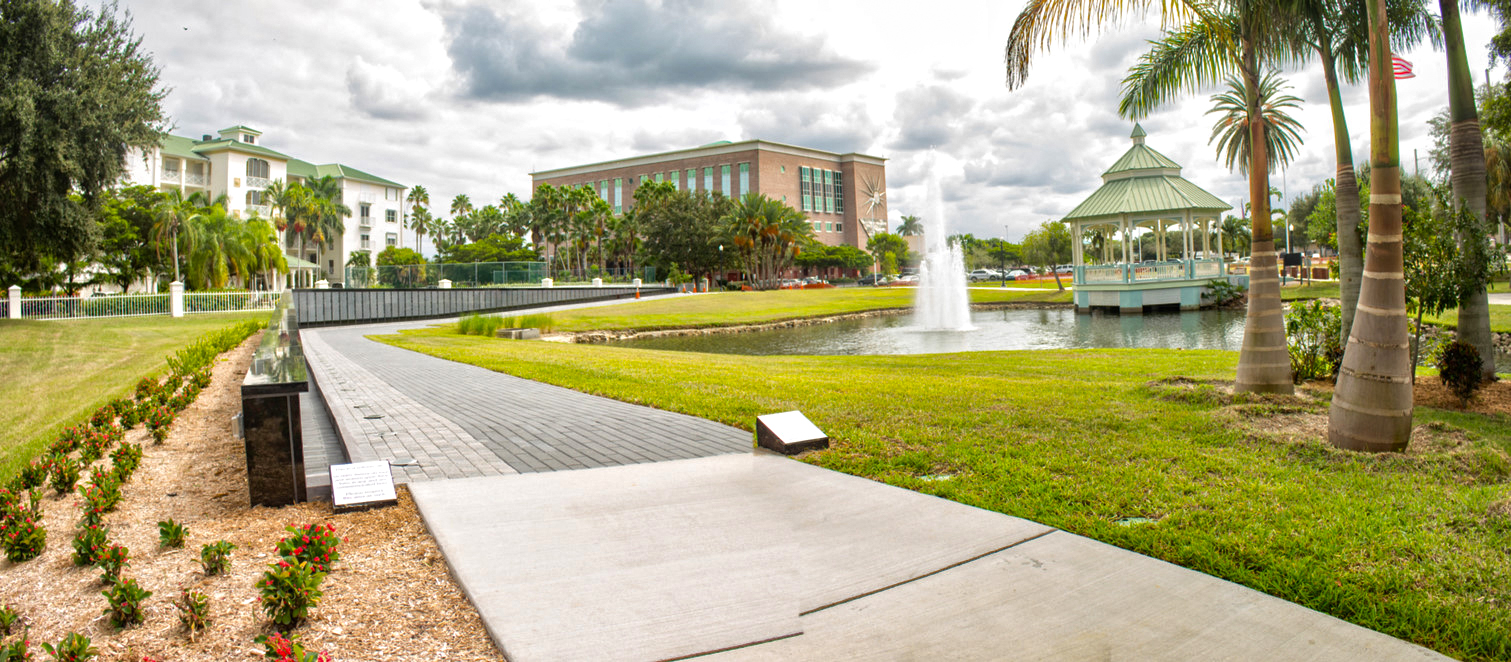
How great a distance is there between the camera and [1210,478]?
212 inches

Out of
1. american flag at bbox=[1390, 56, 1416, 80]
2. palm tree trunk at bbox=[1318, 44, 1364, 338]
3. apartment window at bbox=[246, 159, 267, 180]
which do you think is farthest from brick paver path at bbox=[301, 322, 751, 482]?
apartment window at bbox=[246, 159, 267, 180]

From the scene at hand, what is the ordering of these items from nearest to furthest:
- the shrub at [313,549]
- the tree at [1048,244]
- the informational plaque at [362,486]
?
the shrub at [313,549] → the informational plaque at [362,486] → the tree at [1048,244]

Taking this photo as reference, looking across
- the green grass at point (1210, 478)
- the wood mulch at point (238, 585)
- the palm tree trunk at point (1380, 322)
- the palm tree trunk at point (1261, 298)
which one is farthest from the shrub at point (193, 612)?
the palm tree trunk at point (1261, 298)

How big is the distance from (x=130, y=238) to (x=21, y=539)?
172 ft

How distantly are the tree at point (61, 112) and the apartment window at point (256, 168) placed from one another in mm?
51729

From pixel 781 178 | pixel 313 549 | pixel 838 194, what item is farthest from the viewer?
pixel 838 194

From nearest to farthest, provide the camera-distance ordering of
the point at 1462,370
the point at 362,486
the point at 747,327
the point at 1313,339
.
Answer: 1. the point at 362,486
2. the point at 1462,370
3. the point at 1313,339
4. the point at 747,327

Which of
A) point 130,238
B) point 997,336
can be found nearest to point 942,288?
point 997,336

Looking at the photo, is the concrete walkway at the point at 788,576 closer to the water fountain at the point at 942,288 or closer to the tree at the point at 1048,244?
the water fountain at the point at 942,288

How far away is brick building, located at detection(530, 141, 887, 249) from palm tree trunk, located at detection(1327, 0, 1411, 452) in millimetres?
98225

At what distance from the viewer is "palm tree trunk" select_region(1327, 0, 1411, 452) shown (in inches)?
224

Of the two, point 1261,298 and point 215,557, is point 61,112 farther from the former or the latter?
point 1261,298

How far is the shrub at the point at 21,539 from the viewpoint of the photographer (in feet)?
14.2

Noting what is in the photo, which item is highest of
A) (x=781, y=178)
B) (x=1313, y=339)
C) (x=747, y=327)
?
(x=781, y=178)
